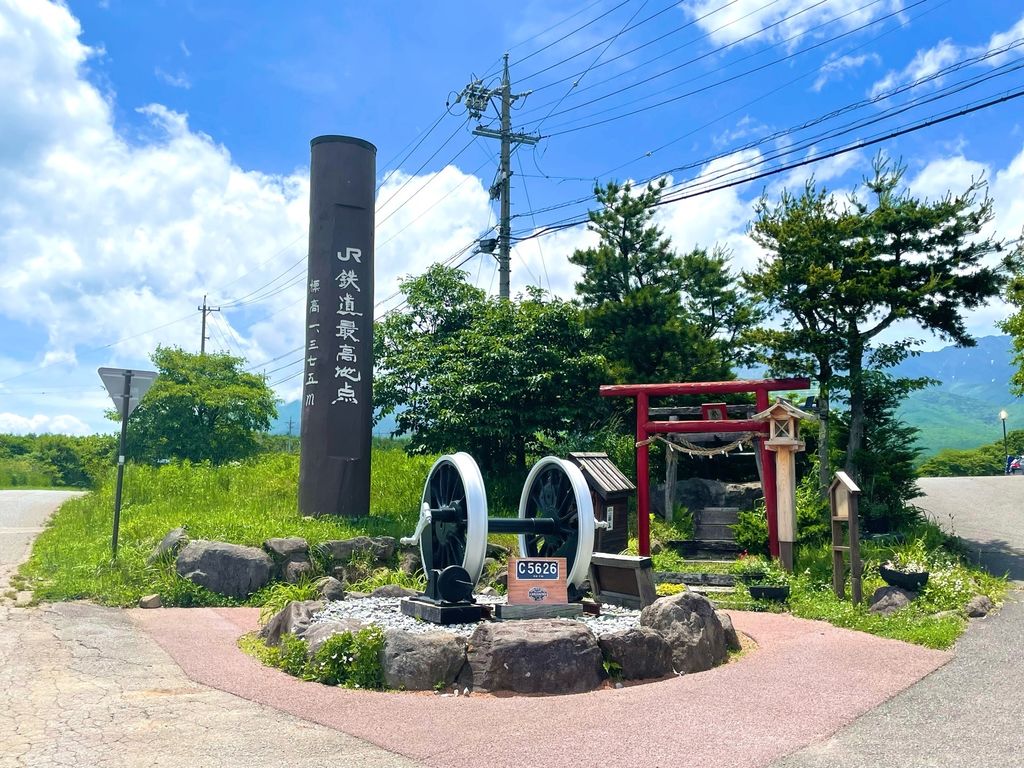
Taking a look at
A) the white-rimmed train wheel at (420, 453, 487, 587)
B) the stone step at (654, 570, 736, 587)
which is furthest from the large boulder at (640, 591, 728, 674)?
the stone step at (654, 570, 736, 587)

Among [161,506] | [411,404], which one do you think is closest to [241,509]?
[161,506]

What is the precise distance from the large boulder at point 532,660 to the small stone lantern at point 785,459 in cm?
671

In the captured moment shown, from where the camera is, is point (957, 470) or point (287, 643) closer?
point (287, 643)

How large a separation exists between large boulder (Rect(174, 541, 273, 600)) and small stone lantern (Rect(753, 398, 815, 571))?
7763 millimetres

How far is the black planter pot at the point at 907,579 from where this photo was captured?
34.2 ft

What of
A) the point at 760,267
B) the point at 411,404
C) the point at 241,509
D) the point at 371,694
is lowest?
the point at 371,694

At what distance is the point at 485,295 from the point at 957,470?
45.5 meters

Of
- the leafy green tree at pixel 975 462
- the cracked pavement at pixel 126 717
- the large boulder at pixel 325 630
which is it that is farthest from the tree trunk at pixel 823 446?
the leafy green tree at pixel 975 462

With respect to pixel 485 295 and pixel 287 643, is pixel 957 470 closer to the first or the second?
pixel 485 295

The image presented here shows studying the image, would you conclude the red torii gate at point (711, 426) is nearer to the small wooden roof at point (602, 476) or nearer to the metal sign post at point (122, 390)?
the small wooden roof at point (602, 476)

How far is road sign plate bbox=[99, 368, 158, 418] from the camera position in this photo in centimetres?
1216

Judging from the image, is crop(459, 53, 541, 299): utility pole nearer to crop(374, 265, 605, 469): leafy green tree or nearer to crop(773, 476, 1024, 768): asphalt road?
crop(374, 265, 605, 469): leafy green tree

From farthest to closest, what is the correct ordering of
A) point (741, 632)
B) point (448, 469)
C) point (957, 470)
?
point (957, 470)
point (448, 469)
point (741, 632)

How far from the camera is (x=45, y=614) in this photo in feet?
32.0
